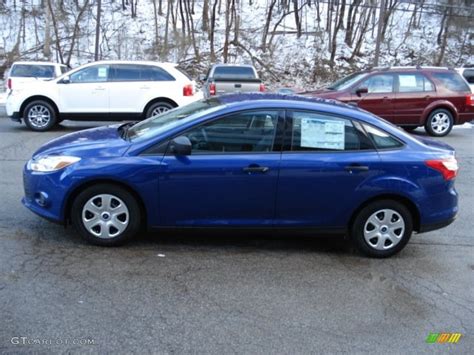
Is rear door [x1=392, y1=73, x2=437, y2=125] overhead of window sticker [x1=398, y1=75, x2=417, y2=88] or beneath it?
beneath

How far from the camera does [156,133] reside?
4.77m

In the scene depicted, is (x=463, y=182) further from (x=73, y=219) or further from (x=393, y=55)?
(x=393, y=55)

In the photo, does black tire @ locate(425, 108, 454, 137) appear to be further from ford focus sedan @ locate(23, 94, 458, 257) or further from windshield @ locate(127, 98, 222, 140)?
windshield @ locate(127, 98, 222, 140)

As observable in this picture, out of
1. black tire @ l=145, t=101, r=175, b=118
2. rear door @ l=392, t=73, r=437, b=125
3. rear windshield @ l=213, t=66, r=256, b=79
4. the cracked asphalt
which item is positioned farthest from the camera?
rear windshield @ l=213, t=66, r=256, b=79

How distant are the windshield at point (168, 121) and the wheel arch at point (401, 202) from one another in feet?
5.47

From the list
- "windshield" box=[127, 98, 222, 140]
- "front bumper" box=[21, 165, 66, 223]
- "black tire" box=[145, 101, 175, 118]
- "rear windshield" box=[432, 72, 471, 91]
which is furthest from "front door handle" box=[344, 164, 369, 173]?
"rear windshield" box=[432, 72, 471, 91]

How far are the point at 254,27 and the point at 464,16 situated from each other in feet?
50.3

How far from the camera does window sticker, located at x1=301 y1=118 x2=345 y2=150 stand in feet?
15.5

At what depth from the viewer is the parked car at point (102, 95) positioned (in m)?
11.9

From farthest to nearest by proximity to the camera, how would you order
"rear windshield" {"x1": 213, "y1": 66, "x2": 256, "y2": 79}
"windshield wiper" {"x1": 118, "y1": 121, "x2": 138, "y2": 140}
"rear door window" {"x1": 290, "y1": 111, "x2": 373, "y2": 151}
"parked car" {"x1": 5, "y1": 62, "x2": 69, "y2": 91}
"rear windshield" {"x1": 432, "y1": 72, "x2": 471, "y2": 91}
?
"parked car" {"x1": 5, "y1": 62, "x2": 69, "y2": 91}
"rear windshield" {"x1": 213, "y1": 66, "x2": 256, "y2": 79}
"rear windshield" {"x1": 432, "y1": 72, "x2": 471, "y2": 91}
"windshield wiper" {"x1": 118, "y1": 121, "x2": 138, "y2": 140}
"rear door window" {"x1": 290, "y1": 111, "x2": 373, "y2": 151}

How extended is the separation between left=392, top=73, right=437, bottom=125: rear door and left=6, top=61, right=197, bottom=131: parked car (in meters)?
5.09

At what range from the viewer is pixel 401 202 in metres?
4.82

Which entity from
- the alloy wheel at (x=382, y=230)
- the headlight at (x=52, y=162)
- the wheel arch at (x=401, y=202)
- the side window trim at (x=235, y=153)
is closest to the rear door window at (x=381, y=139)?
the wheel arch at (x=401, y=202)

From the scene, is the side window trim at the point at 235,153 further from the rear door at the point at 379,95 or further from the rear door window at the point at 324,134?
the rear door at the point at 379,95
